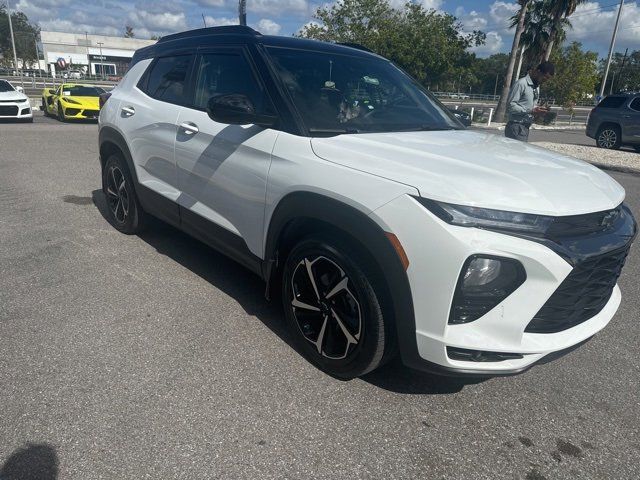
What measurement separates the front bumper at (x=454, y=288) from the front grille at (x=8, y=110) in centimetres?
1823

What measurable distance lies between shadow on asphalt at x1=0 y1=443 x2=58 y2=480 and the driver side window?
2.12 m

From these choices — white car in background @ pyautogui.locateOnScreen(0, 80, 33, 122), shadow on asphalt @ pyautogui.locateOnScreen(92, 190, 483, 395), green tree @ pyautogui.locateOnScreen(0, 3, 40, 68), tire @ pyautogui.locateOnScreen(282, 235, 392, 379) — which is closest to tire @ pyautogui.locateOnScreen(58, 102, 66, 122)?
white car in background @ pyautogui.locateOnScreen(0, 80, 33, 122)

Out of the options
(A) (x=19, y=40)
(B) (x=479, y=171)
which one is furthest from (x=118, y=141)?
(A) (x=19, y=40)

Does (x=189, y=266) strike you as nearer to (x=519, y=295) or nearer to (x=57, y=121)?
(x=519, y=295)

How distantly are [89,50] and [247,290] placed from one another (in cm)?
10448

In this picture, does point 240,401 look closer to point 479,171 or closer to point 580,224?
point 479,171

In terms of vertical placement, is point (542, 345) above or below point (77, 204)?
above

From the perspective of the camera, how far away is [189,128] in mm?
3594

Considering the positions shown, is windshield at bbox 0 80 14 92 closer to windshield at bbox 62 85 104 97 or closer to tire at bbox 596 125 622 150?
windshield at bbox 62 85 104 97

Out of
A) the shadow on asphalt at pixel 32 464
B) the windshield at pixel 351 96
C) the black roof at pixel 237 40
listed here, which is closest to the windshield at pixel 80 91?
the black roof at pixel 237 40

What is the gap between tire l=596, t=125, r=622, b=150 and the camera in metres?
16.1

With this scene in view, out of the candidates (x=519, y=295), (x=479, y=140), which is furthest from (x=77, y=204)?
(x=519, y=295)

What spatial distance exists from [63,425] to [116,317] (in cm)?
114

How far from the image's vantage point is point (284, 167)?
9.12 feet
